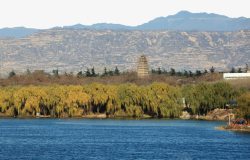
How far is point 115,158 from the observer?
236 ft

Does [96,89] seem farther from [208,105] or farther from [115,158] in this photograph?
Result: [115,158]

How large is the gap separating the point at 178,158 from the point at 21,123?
5044 cm

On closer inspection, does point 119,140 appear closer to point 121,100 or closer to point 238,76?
point 121,100

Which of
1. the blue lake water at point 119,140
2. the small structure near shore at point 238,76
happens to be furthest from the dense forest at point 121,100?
the small structure near shore at point 238,76

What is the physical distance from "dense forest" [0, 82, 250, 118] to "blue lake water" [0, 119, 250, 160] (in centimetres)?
A: 693

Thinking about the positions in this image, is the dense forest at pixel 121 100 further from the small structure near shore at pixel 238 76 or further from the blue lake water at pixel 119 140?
the small structure near shore at pixel 238 76

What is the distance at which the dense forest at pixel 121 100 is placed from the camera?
130500 millimetres

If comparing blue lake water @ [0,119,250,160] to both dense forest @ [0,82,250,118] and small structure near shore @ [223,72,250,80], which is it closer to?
dense forest @ [0,82,250,118]

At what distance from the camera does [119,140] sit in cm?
9050

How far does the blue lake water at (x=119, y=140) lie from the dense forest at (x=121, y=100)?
6.93m

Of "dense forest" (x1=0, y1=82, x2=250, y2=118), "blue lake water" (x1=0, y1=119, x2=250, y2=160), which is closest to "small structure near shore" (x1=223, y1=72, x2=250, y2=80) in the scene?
"dense forest" (x1=0, y1=82, x2=250, y2=118)

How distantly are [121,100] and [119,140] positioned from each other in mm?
40493

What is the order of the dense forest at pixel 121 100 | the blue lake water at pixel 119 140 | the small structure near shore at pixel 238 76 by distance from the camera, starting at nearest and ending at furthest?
the blue lake water at pixel 119 140, the dense forest at pixel 121 100, the small structure near shore at pixel 238 76

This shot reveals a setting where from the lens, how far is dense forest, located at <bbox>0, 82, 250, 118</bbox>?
13050cm
